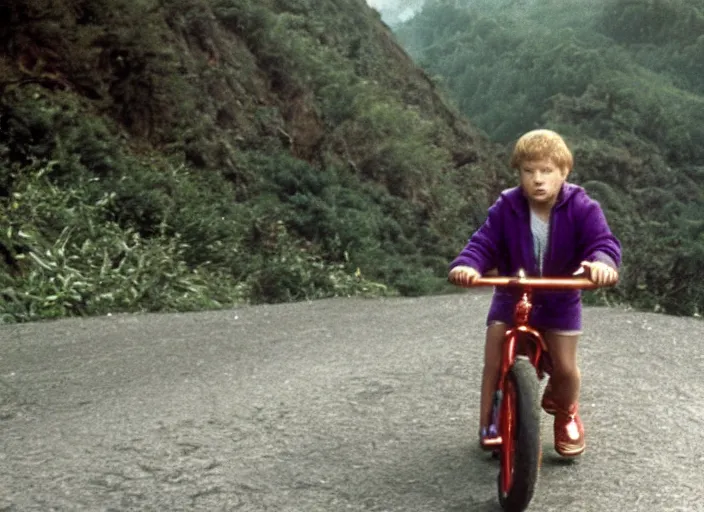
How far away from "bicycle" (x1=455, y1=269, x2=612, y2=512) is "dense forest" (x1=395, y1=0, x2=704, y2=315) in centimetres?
1744

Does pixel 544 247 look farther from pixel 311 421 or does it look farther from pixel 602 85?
pixel 602 85

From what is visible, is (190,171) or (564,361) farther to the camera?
(190,171)

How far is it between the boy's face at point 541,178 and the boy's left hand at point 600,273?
0.36m

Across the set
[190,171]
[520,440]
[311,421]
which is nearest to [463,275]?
[520,440]

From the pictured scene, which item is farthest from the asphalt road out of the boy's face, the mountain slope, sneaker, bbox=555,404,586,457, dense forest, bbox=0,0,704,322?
dense forest, bbox=0,0,704,322

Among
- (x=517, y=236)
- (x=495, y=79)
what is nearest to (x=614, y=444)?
(x=517, y=236)

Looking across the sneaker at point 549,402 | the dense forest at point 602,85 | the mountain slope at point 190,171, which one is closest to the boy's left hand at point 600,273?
the sneaker at point 549,402

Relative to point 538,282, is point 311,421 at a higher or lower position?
lower

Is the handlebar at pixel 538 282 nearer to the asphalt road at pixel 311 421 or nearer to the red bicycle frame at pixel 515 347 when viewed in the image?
the red bicycle frame at pixel 515 347

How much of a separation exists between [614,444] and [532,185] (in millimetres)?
1368

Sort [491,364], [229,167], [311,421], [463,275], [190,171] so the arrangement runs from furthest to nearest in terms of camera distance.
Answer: [229,167] → [190,171] → [311,421] → [491,364] → [463,275]

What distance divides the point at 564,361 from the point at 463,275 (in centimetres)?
58

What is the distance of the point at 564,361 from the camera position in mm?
4141

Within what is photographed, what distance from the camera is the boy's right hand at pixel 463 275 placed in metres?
3.90
